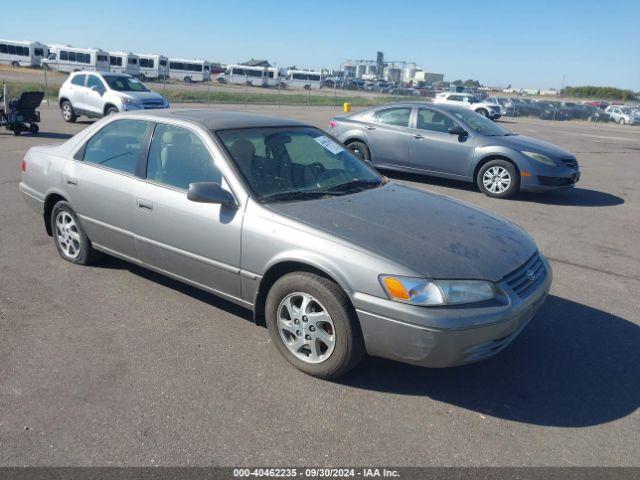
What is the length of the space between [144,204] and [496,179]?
687 centimetres

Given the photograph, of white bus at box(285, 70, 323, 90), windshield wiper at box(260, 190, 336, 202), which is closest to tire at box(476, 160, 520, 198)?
windshield wiper at box(260, 190, 336, 202)

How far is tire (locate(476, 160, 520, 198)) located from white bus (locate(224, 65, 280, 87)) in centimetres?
6214

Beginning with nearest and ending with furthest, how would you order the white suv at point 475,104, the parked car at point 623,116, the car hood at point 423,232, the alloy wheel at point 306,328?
the car hood at point 423,232 → the alloy wheel at point 306,328 → the white suv at point 475,104 → the parked car at point 623,116

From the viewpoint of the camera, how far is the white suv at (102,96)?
17.4m

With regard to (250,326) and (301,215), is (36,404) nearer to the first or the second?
(250,326)

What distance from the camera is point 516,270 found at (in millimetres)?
3564

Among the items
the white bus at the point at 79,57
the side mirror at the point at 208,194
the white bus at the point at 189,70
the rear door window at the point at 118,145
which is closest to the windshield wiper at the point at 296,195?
the side mirror at the point at 208,194

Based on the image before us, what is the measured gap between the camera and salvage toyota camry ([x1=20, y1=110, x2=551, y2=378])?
3.21 metres

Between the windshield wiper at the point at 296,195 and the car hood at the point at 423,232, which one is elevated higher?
the windshield wiper at the point at 296,195

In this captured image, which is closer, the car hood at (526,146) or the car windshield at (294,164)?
the car windshield at (294,164)

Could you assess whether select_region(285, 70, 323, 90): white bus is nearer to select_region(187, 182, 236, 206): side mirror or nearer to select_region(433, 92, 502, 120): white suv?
select_region(433, 92, 502, 120): white suv

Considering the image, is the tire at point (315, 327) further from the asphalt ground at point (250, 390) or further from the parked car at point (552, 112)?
the parked car at point (552, 112)

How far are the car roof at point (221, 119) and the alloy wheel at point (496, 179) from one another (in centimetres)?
557

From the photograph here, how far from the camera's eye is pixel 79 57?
54.3 metres
